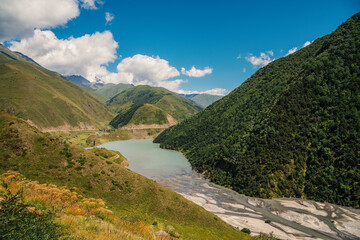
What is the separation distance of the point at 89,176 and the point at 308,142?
107755 mm

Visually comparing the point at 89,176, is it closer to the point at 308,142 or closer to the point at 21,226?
the point at 21,226

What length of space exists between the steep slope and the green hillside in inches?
2268

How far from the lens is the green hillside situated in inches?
3268

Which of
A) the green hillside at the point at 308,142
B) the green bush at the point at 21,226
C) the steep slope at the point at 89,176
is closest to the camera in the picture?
the green bush at the point at 21,226

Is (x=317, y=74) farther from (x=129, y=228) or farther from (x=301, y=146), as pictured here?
(x=129, y=228)

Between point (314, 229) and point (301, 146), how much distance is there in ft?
154

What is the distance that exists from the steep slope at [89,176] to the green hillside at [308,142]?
189ft

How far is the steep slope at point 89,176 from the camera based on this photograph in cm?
3925

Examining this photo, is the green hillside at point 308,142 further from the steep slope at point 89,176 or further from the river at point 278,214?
the steep slope at point 89,176

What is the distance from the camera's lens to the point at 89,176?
4350cm

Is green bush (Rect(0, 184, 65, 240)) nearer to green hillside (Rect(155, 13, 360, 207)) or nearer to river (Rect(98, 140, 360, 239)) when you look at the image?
river (Rect(98, 140, 360, 239))

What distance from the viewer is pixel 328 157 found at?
88062mm

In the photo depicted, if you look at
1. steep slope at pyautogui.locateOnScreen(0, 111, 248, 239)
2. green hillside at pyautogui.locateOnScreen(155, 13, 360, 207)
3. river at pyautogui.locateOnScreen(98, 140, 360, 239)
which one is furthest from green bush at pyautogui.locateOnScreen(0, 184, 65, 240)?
green hillside at pyautogui.locateOnScreen(155, 13, 360, 207)

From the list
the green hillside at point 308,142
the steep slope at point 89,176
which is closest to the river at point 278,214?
the green hillside at point 308,142
